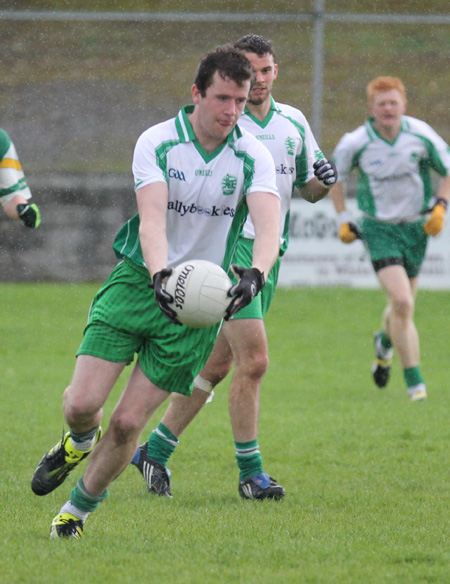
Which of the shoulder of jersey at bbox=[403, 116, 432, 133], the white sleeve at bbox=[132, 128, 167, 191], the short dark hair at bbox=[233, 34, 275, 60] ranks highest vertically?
the short dark hair at bbox=[233, 34, 275, 60]

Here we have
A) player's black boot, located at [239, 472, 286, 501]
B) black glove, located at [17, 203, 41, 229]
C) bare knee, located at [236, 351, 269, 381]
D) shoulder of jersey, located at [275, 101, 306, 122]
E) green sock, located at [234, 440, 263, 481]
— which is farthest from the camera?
black glove, located at [17, 203, 41, 229]

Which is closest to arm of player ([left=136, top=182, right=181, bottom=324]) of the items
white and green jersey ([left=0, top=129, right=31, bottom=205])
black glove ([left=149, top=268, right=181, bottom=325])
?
black glove ([left=149, top=268, right=181, bottom=325])

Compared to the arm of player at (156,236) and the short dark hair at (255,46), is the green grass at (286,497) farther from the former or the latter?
the short dark hair at (255,46)

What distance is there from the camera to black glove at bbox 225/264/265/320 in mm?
4078

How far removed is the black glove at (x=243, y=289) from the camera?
13.4ft

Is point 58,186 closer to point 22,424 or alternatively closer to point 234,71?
point 22,424

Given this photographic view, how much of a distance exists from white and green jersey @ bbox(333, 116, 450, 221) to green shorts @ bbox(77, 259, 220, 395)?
5.14 m

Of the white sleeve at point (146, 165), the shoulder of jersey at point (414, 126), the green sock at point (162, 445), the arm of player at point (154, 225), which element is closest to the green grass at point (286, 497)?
the green sock at point (162, 445)

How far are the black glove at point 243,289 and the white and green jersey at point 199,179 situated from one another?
420 millimetres

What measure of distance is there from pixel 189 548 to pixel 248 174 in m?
1.56

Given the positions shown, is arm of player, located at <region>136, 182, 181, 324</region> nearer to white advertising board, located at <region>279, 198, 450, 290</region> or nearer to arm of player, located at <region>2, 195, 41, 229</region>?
arm of player, located at <region>2, 195, 41, 229</region>

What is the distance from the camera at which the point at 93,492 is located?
445 cm

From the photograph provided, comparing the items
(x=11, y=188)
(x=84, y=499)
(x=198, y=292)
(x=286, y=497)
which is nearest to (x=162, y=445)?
(x=286, y=497)

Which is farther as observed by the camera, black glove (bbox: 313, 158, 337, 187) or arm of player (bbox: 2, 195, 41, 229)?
arm of player (bbox: 2, 195, 41, 229)
